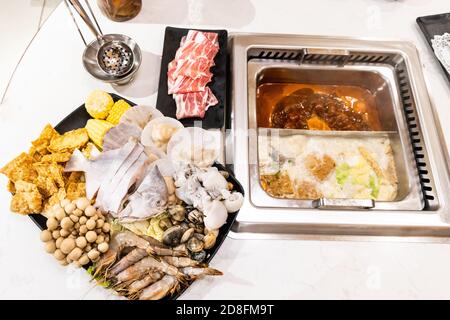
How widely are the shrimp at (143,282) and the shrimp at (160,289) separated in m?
0.02

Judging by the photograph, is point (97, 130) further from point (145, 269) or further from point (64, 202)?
point (145, 269)

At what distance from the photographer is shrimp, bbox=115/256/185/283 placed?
1.20 metres

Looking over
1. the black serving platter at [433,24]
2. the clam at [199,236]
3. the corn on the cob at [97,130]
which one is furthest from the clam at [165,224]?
the black serving platter at [433,24]

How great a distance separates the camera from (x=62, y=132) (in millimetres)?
1501

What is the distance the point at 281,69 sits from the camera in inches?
73.3

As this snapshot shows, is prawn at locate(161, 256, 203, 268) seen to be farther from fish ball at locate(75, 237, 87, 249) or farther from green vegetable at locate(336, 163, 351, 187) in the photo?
green vegetable at locate(336, 163, 351, 187)

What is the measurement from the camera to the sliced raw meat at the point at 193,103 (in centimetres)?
152

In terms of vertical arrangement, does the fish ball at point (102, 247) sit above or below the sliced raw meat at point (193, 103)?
below

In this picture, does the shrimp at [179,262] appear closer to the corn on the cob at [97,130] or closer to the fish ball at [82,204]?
the fish ball at [82,204]

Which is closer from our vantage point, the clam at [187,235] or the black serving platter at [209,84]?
the clam at [187,235]

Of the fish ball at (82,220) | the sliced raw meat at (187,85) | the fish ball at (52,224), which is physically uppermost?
the sliced raw meat at (187,85)

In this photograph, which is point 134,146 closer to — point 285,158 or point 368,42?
point 285,158

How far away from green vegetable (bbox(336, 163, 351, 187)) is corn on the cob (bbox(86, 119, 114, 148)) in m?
1.15
